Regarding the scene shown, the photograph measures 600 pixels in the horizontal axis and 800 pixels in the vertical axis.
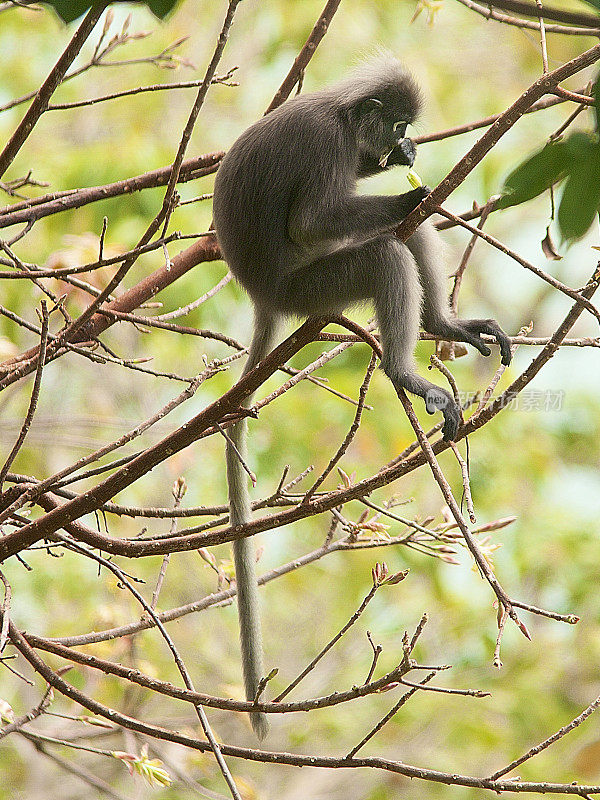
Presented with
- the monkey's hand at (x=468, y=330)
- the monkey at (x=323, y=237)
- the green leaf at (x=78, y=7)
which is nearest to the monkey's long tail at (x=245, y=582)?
the monkey at (x=323, y=237)

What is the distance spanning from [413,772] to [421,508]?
568 centimetres

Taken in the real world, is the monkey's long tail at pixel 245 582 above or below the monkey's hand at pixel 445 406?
below

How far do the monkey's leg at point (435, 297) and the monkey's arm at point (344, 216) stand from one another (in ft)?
0.46

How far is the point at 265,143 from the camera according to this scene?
2.54m

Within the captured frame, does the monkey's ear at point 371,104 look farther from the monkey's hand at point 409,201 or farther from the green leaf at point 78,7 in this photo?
the green leaf at point 78,7

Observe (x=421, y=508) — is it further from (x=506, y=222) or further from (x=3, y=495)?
(x=3, y=495)

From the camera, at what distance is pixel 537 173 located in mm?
771

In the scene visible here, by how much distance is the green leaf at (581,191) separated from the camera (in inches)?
29.3

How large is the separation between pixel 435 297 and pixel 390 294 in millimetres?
341

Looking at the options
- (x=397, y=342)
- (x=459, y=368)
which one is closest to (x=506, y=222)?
(x=459, y=368)

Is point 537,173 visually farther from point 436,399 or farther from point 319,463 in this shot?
point 319,463

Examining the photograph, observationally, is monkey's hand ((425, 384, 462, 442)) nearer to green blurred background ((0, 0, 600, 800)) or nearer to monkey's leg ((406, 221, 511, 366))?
monkey's leg ((406, 221, 511, 366))

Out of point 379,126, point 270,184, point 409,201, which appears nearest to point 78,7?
point 409,201

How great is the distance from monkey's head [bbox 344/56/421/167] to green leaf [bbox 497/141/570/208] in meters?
2.01
